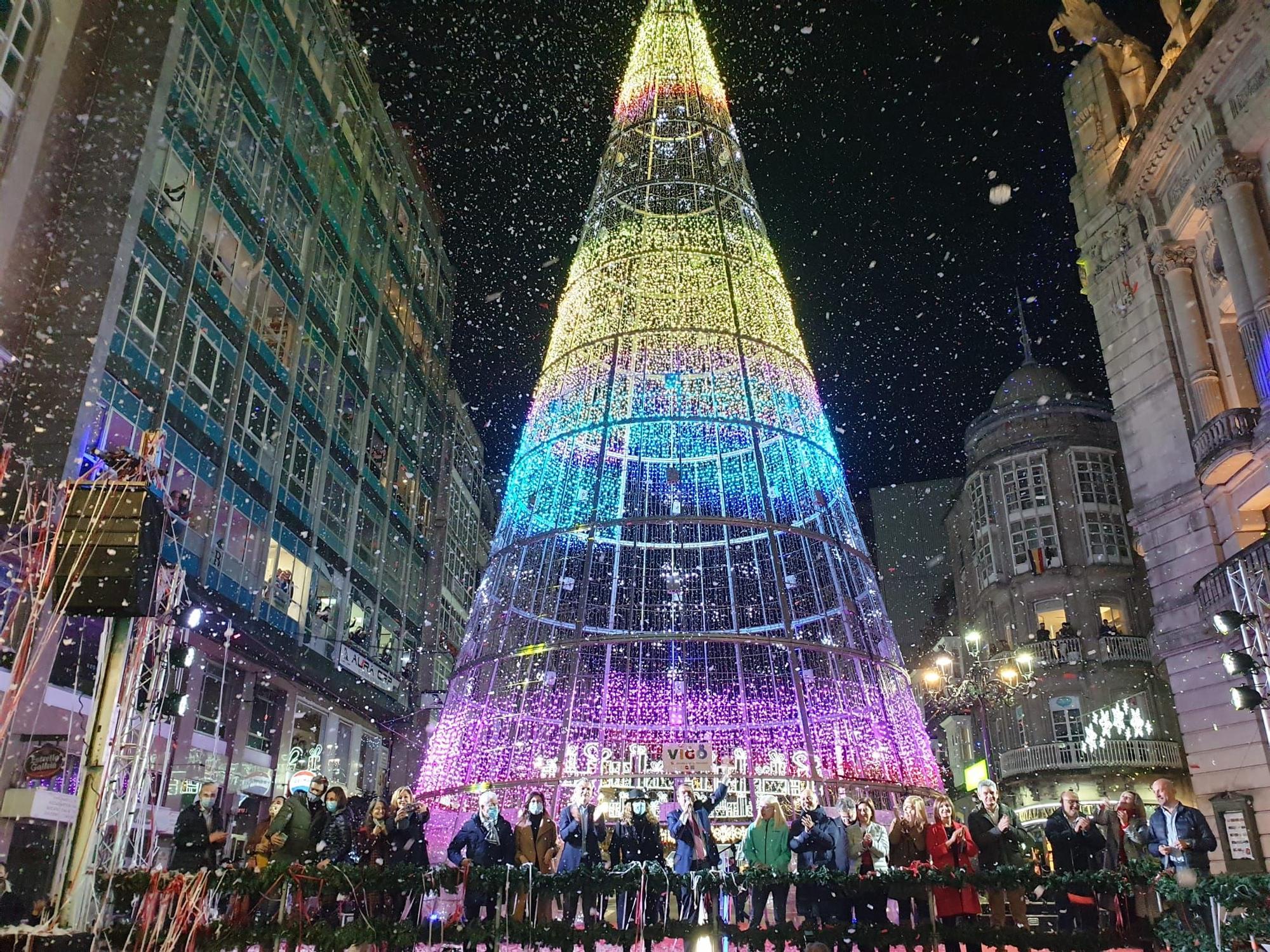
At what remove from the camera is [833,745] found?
504 inches

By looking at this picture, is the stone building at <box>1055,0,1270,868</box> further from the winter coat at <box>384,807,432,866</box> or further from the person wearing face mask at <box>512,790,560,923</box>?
the winter coat at <box>384,807,432,866</box>

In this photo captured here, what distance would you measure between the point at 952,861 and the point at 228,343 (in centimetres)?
1973

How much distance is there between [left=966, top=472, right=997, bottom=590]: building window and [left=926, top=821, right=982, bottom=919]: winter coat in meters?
26.9

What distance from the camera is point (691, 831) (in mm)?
9703

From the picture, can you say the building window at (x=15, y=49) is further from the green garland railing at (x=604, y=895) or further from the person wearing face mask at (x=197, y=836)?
the green garland railing at (x=604, y=895)

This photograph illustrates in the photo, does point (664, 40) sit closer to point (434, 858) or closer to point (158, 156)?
point (158, 156)

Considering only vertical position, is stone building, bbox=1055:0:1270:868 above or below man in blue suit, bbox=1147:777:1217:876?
above

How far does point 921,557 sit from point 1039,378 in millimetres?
12500

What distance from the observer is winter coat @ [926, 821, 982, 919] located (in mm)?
8078

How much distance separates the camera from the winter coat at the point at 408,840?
9609 millimetres

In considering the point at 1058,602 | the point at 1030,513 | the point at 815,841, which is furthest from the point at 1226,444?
the point at 1030,513

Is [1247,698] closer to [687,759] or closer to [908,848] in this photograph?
[908,848]

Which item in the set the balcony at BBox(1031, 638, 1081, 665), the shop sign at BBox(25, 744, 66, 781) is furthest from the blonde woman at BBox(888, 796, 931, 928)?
the balcony at BBox(1031, 638, 1081, 665)

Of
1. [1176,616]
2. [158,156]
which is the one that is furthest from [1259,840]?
[158,156]
